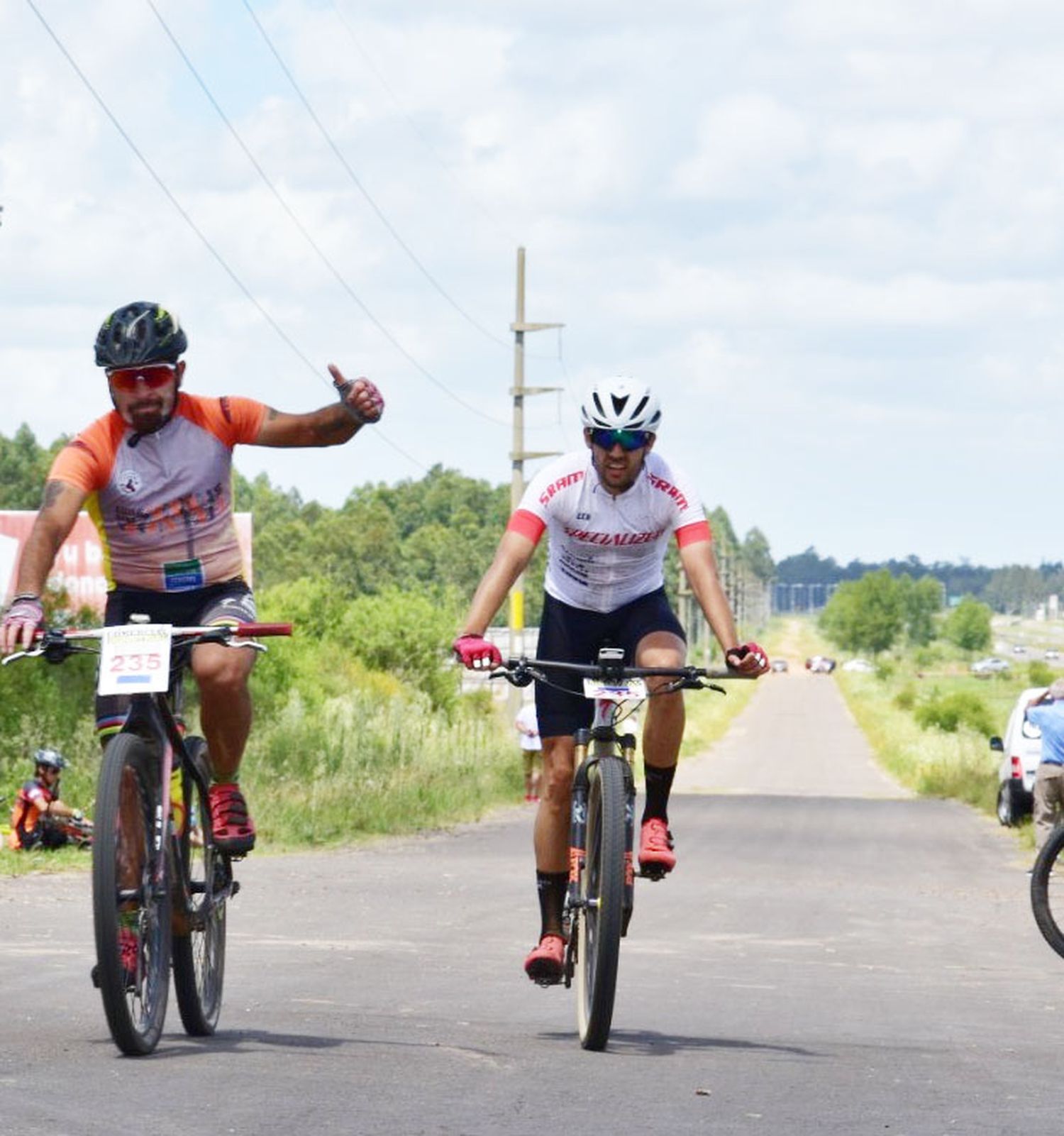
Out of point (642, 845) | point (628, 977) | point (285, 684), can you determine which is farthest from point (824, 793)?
point (642, 845)

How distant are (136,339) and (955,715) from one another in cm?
7321

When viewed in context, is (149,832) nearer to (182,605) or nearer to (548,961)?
(182,605)

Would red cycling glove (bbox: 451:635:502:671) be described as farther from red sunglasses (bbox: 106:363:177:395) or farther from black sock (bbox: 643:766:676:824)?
red sunglasses (bbox: 106:363:177:395)

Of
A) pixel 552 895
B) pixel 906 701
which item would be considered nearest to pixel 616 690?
pixel 552 895

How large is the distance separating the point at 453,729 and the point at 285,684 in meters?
6.11

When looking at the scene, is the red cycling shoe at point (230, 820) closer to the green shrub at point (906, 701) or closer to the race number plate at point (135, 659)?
the race number plate at point (135, 659)

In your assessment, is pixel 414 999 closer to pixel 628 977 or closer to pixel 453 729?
pixel 628 977

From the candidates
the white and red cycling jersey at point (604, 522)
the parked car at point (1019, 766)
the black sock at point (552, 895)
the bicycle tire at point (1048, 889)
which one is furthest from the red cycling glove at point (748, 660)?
the parked car at point (1019, 766)

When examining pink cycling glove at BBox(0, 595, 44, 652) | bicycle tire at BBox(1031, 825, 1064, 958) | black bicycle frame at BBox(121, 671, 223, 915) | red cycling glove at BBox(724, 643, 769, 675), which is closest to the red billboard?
bicycle tire at BBox(1031, 825, 1064, 958)

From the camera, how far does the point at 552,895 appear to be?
8.51m

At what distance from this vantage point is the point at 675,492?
8266mm

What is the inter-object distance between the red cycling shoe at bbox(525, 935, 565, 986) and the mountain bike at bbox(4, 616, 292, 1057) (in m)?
1.22

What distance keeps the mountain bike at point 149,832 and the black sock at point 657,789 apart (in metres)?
1.73

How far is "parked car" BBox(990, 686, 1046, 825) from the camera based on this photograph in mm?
28750
